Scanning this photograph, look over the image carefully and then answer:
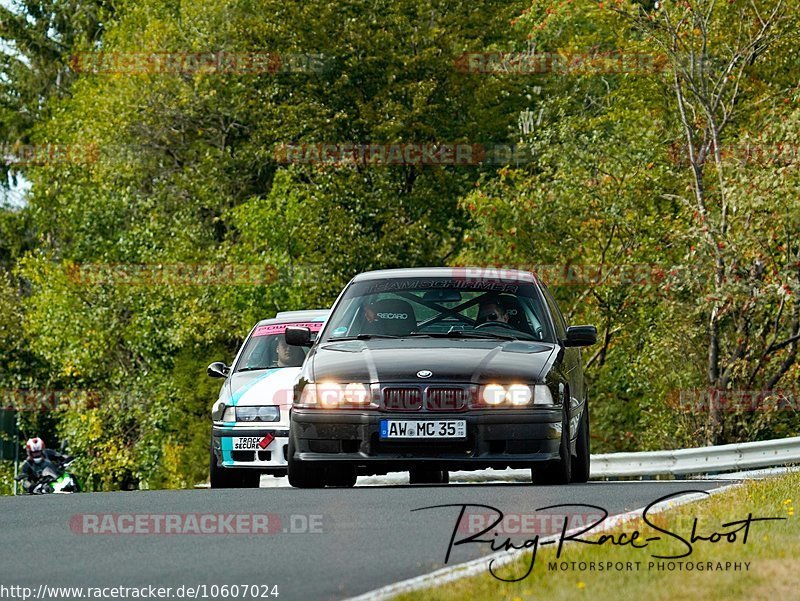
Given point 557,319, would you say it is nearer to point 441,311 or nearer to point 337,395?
A: point 441,311

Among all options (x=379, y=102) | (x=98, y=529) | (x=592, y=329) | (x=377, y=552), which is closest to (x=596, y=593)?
(x=377, y=552)

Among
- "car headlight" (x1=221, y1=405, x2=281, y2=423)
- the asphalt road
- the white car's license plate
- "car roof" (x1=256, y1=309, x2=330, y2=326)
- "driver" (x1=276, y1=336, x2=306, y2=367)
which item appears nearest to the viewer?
the asphalt road

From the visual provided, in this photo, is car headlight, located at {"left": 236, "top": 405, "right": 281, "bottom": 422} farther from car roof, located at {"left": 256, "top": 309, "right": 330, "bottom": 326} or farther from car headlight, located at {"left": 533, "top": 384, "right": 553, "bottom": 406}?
car headlight, located at {"left": 533, "top": 384, "right": 553, "bottom": 406}

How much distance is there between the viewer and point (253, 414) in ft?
56.4

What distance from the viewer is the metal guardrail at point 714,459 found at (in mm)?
19594

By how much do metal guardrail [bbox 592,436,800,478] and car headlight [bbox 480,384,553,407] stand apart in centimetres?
701

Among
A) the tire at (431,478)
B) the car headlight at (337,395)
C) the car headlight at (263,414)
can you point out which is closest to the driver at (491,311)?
the car headlight at (337,395)

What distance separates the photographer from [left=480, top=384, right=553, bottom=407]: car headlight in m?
13.0

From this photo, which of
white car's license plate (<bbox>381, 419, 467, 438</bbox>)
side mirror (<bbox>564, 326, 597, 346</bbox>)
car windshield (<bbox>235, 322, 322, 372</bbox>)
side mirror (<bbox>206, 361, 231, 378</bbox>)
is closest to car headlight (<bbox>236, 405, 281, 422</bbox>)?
car windshield (<bbox>235, 322, 322, 372</bbox>)

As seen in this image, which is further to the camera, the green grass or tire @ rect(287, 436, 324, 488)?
tire @ rect(287, 436, 324, 488)

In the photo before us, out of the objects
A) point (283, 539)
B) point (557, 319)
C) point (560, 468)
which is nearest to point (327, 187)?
point (557, 319)

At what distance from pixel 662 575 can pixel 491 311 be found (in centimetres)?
658

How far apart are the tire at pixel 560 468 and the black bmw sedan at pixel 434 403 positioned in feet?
0.03

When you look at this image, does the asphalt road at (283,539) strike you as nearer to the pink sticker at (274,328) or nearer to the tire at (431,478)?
the tire at (431,478)
